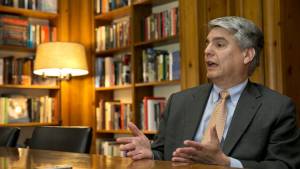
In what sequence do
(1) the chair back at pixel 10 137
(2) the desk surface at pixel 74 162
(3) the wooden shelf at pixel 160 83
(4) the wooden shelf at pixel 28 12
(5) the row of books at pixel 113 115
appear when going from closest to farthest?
(2) the desk surface at pixel 74 162, (1) the chair back at pixel 10 137, (3) the wooden shelf at pixel 160 83, (5) the row of books at pixel 113 115, (4) the wooden shelf at pixel 28 12

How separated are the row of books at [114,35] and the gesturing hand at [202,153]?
2.51 metres

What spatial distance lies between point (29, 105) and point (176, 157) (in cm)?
303

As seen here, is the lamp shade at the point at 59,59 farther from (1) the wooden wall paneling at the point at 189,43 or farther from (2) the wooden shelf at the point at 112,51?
(1) the wooden wall paneling at the point at 189,43

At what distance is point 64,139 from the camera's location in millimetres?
2189

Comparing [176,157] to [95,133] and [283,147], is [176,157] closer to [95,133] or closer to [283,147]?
[283,147]

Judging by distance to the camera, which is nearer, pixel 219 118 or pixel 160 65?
pixel 219 118

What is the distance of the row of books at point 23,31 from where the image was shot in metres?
4.22

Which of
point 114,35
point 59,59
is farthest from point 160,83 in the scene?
point 59,59

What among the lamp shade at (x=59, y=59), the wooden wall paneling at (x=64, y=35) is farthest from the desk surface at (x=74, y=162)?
the wooden wall paneling at (x=64, y=35)

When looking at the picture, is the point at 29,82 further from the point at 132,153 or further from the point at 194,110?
the point at 132,153

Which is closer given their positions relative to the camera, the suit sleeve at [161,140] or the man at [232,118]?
the man at [232,118]

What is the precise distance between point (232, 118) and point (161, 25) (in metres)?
1.91

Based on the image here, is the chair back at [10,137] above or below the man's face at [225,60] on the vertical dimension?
below

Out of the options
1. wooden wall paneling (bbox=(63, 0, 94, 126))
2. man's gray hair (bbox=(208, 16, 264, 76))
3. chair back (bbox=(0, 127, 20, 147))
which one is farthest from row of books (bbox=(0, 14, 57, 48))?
man's gray hair (bbox=(208, 16, 264, 76))
